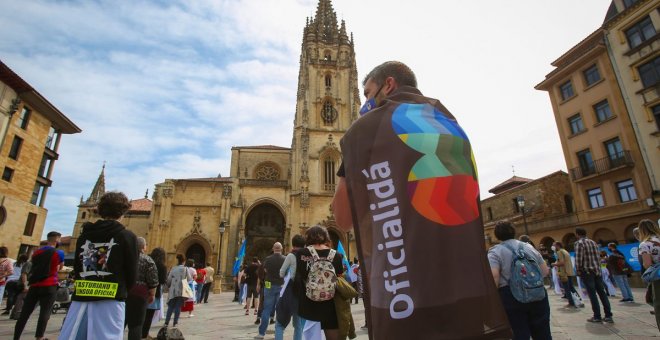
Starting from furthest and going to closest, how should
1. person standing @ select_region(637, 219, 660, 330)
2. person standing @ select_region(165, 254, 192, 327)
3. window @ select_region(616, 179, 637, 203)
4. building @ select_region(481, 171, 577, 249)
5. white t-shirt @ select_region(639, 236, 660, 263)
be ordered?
1. building @ select_region(481, 171, 577, 249)
2. window @ select_region(616, 179, 637, 203)
3. person standing @ select_region(165, 254, 192, 327)
4. white t-shirt @ select_region(639, 236, 660, 263)
5. person standing @ select_region(637, 219, 660, 330)

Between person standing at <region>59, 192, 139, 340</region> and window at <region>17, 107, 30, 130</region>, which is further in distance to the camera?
window at <region>17, 107, 30, 130</region>

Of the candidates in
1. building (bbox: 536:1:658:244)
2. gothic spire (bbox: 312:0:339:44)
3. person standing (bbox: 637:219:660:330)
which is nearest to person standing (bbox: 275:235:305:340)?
person standing (bbox: 637:219:660:330)

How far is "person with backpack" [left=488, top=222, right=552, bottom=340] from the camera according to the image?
11.5 feet

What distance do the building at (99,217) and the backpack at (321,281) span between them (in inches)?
1025

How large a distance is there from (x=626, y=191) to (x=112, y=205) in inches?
882

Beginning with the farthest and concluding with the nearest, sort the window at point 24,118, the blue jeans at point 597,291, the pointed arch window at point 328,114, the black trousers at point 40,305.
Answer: the pointed arch window at point 328,114 → the window at point 24,118 → the blue jeans at point 597,291 → the black trousers at point 40,305

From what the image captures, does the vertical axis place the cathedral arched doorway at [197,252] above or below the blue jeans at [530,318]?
above

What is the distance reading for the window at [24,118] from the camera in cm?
2037

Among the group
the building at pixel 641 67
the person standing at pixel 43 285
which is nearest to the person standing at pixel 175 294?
the person standing at pixel 43 285

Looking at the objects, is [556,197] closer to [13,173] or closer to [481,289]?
[481,289]

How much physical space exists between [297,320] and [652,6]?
2329 cm

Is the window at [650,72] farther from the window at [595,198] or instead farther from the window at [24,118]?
the window at [24,118]

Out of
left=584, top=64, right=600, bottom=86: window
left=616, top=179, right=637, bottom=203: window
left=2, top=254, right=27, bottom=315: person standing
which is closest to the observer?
left=2, top=254, right=27, bottom=315: person standing

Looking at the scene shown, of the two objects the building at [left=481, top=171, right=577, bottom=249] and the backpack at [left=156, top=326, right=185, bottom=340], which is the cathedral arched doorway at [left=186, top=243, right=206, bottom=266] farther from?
the backpack at [left=156, top=326, right=185, bottom=340]
